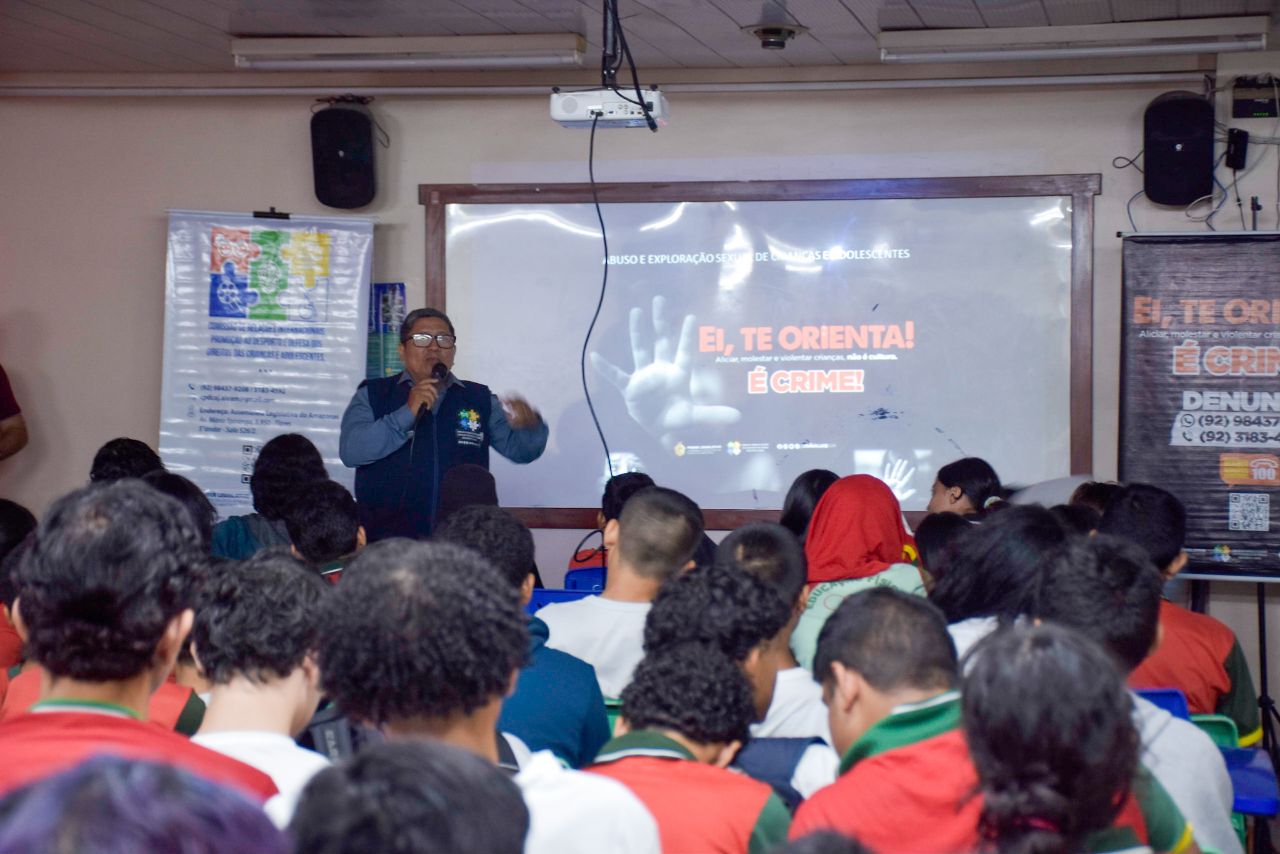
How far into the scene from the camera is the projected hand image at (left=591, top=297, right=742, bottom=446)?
5613 mm

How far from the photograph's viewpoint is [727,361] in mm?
5582

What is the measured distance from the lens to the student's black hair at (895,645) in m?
1.84

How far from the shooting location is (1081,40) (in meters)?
4.96

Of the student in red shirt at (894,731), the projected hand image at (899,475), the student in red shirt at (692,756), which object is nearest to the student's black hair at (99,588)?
the student in red shirt at (692,756)

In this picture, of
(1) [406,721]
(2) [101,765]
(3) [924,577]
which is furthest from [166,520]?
(3) [924,577]

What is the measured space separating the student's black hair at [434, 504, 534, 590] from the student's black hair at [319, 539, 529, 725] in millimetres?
1275

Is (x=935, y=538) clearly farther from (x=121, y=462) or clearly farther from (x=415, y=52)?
(x=415, y=52)

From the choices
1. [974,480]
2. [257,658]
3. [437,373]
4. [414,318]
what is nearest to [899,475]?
[974,480]

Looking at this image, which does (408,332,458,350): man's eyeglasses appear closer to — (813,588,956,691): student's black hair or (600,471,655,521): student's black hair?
(600,471,655,521): student's black hair

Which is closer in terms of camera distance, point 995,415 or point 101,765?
point 101,765

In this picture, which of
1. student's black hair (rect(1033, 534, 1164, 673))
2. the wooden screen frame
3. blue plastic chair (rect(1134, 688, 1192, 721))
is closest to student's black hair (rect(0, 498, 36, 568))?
student's black hair (rect(1033, 534, 1164, 673))

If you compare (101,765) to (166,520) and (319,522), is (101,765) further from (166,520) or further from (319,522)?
(319,522)

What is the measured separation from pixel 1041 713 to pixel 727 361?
4363 mm

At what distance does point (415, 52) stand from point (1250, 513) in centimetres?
386
